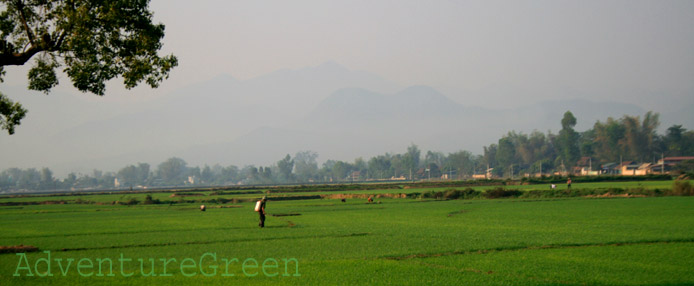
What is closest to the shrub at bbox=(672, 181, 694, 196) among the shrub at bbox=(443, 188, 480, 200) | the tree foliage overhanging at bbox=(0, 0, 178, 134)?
the shrub at bbox=(443, 188, 480, 200)

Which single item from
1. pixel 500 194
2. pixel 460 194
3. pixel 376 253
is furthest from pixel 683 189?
pixel 376 253

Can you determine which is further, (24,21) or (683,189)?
(683,189)

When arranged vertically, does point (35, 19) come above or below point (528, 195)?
above

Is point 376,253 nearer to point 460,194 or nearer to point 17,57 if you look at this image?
point 17,57

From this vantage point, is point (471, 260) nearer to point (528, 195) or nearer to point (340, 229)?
point (340, 229)

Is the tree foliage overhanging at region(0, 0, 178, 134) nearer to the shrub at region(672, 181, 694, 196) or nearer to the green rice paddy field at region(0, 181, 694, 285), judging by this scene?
the green rice paddy field at region(0, 181, 694, 285)

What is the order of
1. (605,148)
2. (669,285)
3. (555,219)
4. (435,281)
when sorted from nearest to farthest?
(669,285)
(435,281)
(555,219)
(605,148)

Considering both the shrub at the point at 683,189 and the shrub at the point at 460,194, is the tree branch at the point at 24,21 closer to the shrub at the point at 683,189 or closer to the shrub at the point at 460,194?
the shrub at the point at 683,189

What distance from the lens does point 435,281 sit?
49.8 ft

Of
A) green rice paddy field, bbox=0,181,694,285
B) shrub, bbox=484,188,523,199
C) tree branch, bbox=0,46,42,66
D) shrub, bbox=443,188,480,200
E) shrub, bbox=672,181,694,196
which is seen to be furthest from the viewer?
shrub, bbox=443,188,480,200

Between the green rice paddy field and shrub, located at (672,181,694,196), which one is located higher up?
shrub, located at (672,181,694,196)

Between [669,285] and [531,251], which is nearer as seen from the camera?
[669,285]

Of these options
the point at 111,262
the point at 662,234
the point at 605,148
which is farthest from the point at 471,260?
the point at 605,148

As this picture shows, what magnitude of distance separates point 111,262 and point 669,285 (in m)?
16.4
